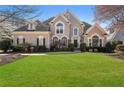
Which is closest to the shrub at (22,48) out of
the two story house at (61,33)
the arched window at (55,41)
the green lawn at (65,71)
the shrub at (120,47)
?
the two story house at (61,33)

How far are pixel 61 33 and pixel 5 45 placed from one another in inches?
41.8

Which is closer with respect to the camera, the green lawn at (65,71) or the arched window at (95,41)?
the green lawn at (65,71)

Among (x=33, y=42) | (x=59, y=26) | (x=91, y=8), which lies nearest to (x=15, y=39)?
(x=33, y=42)

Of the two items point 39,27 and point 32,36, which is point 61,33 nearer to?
point 39,27

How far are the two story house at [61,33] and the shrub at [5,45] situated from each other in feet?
0.38

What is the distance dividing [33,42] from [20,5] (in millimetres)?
794

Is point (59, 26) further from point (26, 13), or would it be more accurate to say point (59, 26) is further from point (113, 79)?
point (113, 79)

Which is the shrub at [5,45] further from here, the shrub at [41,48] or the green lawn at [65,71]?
the shrub at [41,48]

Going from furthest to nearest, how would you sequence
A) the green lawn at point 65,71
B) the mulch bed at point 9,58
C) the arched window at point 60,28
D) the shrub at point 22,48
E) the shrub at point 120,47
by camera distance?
the arched window at point 60,28 → the shrub at point 22,48 → the mulch bed at point 9,58 → the shrub at point 120,47 → the green lawn at point 65,71

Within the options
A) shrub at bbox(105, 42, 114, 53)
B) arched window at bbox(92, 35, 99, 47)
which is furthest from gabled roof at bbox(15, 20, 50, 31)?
shrub at bbox(105, 42, 114, 53)

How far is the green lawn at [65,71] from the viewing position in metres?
7.68

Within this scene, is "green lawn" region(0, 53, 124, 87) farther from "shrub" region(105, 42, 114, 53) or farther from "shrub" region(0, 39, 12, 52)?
"shrub" region(0, 39, 12, 52)

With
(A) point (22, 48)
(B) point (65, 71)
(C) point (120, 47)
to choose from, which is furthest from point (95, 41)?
(A) point (22, 48)
